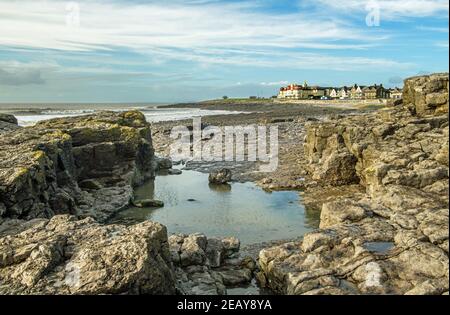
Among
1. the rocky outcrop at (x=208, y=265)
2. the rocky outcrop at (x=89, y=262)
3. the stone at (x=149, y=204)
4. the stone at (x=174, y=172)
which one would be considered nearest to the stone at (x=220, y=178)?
the stone at (x=174, y=172)

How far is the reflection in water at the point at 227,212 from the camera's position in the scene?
2881cm

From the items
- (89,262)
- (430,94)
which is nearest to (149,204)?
(89,262)

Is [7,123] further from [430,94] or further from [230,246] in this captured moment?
[430,94]

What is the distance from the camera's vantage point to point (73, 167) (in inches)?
1464

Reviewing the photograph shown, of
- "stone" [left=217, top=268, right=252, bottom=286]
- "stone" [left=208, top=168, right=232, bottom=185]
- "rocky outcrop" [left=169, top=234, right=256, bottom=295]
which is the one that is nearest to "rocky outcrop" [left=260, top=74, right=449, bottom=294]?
"stone" [left=217, top=268, right=252, bottom=286]

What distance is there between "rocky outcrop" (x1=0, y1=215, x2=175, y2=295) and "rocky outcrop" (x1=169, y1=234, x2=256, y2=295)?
62.4 inches

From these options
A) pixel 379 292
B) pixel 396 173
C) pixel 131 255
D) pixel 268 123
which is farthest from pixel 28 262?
pixel 268 123

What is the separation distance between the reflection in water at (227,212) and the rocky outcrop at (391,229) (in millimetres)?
5162

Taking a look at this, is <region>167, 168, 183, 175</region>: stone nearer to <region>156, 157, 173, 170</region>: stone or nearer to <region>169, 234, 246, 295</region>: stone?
<region>156, 157, 173, 170</region>: stone

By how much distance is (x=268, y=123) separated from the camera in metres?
93.2

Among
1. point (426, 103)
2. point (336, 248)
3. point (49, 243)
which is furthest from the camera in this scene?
point (426, 103)

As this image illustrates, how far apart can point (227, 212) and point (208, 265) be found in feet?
40.9
